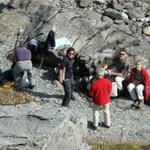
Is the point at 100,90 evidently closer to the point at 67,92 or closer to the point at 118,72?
the point at 67,92

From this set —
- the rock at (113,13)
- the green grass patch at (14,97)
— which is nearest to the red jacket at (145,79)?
the green grass patch at (14,97)

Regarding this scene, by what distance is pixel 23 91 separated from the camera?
25.6 metres

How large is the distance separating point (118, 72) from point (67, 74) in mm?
3136

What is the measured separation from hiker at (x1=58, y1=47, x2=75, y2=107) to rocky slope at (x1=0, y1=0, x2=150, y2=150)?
64 centimetres

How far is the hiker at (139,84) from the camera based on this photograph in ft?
77.7

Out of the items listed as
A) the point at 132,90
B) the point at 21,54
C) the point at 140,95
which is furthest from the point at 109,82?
the point at 21,54

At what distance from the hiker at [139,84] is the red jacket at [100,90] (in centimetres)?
290

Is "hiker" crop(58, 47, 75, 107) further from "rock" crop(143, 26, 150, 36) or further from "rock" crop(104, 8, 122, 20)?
"rock" crop(104, 8, 122, 20)

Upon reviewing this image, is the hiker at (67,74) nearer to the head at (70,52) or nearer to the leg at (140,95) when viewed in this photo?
the head at (70,52)

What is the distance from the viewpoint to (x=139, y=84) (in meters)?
24.1

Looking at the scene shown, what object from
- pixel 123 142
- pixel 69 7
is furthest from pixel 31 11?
pixel 123 142

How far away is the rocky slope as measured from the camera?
15.5 metres

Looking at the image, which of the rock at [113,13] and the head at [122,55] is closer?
the head at [122,55]

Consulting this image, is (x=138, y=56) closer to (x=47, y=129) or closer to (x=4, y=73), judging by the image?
(x=4, y=73)
